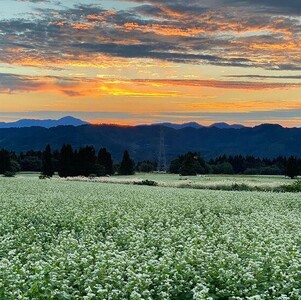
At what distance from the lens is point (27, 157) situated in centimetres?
14362

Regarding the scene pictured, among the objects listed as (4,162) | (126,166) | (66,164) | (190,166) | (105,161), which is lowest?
(126,166)

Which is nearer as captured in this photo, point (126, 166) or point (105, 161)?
point (105, 161)

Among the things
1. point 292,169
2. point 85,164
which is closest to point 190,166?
point 85,164

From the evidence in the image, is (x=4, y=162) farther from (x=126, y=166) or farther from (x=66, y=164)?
(x=126, y=166)

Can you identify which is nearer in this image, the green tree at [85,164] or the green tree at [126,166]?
the green tree at [85,164]

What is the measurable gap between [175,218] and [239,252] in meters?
10.9

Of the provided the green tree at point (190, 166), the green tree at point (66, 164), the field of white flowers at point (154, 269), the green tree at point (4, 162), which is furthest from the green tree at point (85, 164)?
the field of white flowers at point (154, 269)

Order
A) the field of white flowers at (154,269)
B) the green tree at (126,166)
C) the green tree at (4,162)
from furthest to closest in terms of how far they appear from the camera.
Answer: the green tree at (126,166)
the green tree at (4,162)
the field of white flowers at (154,269)

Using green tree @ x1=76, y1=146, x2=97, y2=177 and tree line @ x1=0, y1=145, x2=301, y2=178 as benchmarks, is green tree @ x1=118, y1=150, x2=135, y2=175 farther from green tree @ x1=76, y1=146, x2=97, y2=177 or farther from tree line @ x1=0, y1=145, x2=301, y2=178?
green tree @ x1=76, y1=146, x2=97, y2=177

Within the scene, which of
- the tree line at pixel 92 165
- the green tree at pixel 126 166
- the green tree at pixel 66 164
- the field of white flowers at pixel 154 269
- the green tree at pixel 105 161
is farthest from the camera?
the green tree at pixel 126 166

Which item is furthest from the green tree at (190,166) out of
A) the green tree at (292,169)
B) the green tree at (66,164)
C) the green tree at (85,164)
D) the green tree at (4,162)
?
the green tree at (4,162)

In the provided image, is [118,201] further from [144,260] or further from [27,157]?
[27,157]

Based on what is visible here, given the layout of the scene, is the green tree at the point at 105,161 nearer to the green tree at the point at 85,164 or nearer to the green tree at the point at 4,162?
the green tree at the point at 85,164

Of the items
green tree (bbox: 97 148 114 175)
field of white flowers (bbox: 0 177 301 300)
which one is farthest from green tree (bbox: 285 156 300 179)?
field of white flowers (bbox: 0 177 301 300)
